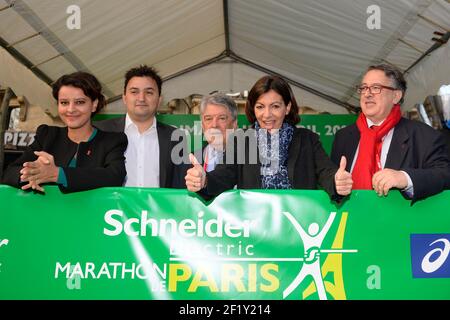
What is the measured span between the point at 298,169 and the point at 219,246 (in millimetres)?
600

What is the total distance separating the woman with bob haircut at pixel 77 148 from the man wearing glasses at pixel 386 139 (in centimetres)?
121

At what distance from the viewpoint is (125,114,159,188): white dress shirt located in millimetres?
2730

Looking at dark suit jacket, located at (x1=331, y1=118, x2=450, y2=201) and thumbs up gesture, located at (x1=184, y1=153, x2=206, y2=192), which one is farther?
dark suit jacket, located at (x1=331, y1=118, x2=450, y2=201)

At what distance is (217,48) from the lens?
331 inches

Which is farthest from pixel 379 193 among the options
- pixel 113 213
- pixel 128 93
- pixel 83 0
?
pixel 83 0

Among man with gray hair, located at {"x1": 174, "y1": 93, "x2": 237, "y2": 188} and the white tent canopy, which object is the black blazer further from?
the white tent canopy

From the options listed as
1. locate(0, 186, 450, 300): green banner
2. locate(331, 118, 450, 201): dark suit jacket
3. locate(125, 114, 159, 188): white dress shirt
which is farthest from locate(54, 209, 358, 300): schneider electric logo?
locate(125, 114, 159, 188): white dress shirt

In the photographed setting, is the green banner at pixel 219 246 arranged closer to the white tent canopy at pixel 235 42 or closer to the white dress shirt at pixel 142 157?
the white dress shirt at pixel 142 157

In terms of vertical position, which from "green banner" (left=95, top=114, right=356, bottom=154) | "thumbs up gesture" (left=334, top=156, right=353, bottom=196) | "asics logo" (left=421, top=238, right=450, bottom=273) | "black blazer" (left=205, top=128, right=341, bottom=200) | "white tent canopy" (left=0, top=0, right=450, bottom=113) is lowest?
"asics logo" (left=421, top=238, right=450, bottom=273)

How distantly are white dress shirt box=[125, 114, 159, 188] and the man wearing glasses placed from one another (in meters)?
1.05

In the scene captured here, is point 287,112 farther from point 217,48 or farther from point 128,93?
point 217,48

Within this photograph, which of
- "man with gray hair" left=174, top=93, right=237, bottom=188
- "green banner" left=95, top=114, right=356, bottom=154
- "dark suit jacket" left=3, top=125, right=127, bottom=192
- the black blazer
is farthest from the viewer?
"green banner" left=95, top=114, right=356, bottom=154

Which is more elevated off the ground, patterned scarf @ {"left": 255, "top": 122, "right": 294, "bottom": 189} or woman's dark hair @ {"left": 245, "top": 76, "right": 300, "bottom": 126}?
woman's dark hair @ {"left": 245, "top": 76, "right": 300, "bottom": 126}
